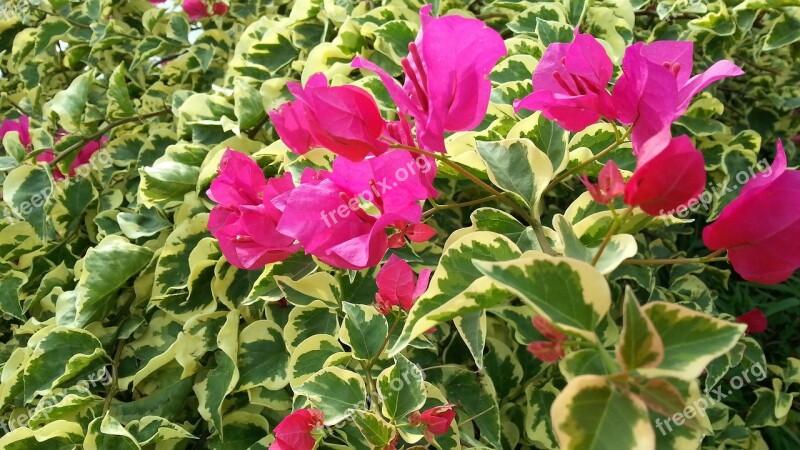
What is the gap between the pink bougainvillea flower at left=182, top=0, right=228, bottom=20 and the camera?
3.72 ft

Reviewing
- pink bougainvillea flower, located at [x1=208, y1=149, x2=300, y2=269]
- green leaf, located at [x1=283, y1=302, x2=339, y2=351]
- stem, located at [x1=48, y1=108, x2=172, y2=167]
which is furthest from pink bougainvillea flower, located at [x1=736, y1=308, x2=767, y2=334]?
stem, located at [x1=48, y1=108, x2=172, y2=167]

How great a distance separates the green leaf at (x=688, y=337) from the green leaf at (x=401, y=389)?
0.77ft

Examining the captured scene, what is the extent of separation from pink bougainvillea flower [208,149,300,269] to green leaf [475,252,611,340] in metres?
0.23

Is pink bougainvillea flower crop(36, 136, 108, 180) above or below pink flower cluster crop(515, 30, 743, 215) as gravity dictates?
below

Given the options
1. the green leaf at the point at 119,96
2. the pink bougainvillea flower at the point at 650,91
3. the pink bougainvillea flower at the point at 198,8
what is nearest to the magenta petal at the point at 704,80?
the pink bougainvillea flower at the point at 650,91

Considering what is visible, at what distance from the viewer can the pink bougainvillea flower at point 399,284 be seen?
0.51m

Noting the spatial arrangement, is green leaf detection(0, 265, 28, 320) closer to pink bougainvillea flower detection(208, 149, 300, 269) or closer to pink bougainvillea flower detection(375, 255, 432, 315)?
pink bougainvillea flower detection(208, 149, 300, 269)

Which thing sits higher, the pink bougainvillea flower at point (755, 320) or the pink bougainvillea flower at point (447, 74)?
the pink bougainvillea flower at point (447, 74)

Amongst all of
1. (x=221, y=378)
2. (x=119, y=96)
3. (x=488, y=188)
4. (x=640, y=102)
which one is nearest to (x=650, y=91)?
(x=640, y=102)

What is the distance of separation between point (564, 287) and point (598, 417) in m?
0.06

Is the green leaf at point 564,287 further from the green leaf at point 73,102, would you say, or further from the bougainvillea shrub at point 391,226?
the green leaf at point 73,102

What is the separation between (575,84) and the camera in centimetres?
45

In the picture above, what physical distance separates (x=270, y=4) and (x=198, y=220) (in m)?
0.66

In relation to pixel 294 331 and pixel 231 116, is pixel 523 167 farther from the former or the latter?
pixel 231 116
